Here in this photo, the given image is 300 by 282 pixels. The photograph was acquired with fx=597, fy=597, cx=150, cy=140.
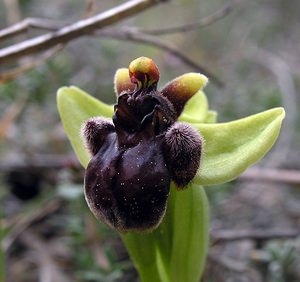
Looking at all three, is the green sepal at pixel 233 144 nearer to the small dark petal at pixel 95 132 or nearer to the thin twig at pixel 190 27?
the small dark petal at pixel 95 132

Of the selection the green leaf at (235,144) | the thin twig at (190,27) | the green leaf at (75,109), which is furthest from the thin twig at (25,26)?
the green leaf at (235,144)

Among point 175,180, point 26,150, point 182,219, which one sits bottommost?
point 26,150

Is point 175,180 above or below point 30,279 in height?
above

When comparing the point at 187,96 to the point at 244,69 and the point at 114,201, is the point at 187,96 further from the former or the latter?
the point at 244,69

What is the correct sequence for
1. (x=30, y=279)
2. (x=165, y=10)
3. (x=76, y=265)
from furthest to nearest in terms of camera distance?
(x=165, y=10)
(x=30, y=279)
(x=76, y=265)

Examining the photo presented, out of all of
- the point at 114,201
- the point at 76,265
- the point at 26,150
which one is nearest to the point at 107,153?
the point at 114,201

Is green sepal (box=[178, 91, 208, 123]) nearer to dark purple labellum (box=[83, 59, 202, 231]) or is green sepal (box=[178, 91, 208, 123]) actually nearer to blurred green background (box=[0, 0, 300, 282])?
dark purple labellum (box=[83, 59, 202, 231])

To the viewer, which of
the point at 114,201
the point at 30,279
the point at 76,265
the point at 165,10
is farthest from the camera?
the point at 165,10
